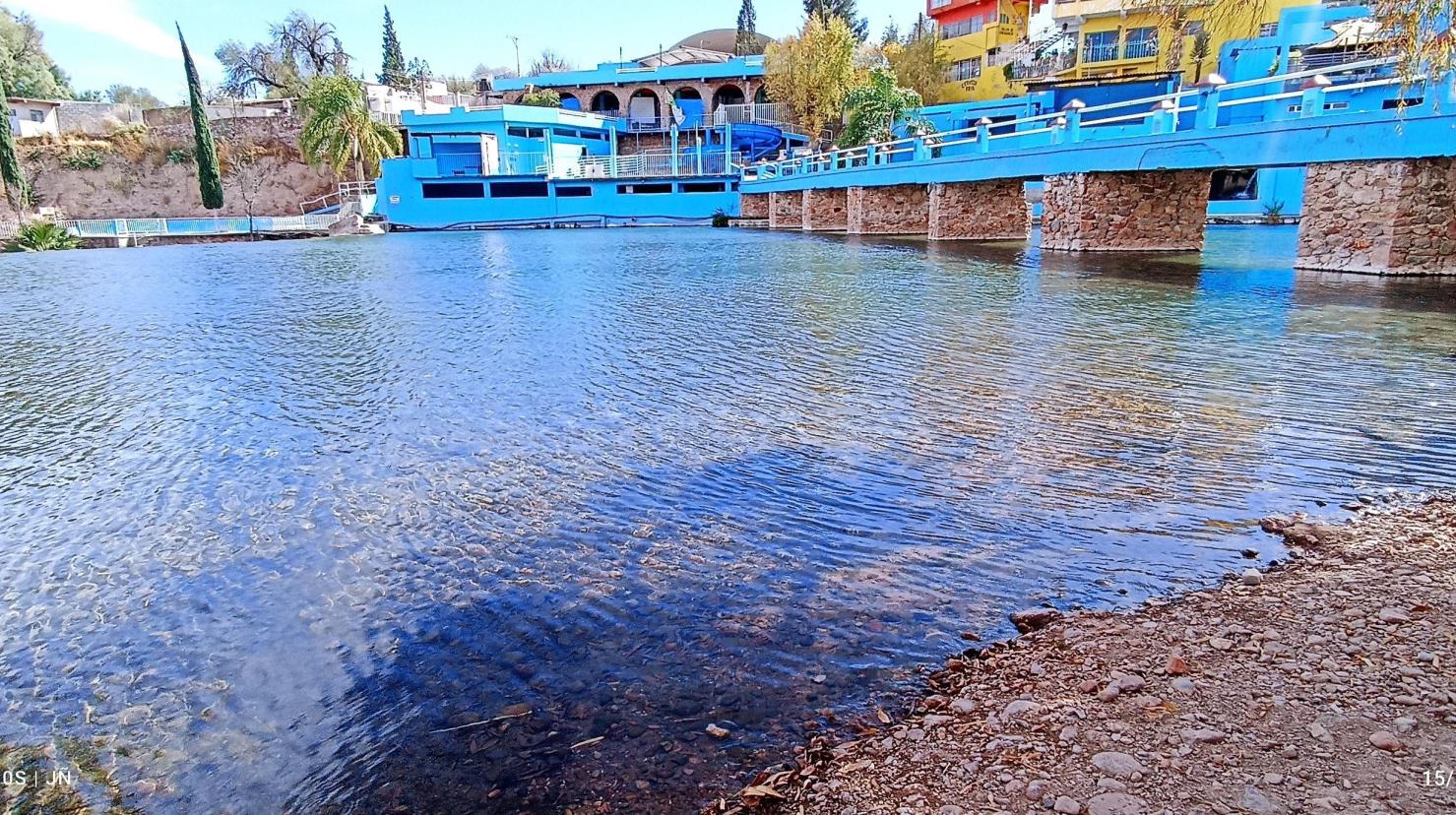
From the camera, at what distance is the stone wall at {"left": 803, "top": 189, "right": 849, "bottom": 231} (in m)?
36.4

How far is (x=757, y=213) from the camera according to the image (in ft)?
148

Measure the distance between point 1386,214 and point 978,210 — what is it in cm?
1435

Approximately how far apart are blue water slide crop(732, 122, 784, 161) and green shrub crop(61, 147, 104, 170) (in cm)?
3721

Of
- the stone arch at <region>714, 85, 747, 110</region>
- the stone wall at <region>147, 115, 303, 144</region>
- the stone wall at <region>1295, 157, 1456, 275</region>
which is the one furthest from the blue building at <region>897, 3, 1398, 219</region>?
the stone wall at <region>147, 115, 303, 144</region>

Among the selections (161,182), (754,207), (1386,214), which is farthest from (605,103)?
(1386,214)

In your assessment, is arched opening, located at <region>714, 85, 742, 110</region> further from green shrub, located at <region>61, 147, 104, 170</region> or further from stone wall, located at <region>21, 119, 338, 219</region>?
green shrub, located at <region>61, 147, 104, 170</region>

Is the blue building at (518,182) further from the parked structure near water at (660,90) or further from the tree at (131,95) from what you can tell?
the tree at (131,95)

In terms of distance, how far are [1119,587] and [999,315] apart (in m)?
8.27

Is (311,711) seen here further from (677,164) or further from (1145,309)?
(677,164)

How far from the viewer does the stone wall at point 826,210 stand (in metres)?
36.4

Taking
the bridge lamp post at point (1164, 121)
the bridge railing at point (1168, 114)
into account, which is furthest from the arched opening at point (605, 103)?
the bridge lamp post at point (1164, 121)

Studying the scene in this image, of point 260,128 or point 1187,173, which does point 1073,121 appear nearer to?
point 1187,173

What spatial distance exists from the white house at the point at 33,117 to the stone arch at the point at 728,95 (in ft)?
130

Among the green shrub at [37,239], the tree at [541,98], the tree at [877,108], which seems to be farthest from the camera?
the tree at [541,98]
